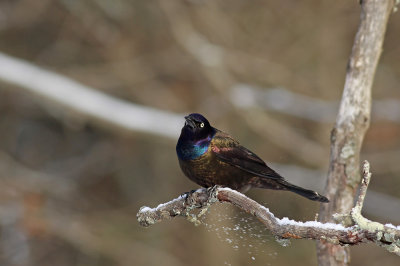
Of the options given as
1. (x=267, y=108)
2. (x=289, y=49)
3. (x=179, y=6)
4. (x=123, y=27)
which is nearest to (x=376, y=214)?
(x=267, y=108)

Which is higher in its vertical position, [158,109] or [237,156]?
[158,109]

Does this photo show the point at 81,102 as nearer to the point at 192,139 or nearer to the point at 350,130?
the point at 192,139

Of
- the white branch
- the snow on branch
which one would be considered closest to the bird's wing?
the snow on branch

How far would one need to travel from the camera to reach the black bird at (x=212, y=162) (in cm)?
322

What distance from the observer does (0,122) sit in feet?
31.4

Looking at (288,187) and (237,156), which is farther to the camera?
(237,156)

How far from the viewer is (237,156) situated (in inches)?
129

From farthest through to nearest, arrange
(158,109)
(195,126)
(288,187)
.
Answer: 1. (158,109)
2. (195,126)
3. (288,187)

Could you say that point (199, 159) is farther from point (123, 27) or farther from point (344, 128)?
point (123, 27)

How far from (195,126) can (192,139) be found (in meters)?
0.07

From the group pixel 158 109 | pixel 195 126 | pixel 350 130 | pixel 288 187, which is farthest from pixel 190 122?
pixel 158 109

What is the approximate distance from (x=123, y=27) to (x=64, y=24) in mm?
968

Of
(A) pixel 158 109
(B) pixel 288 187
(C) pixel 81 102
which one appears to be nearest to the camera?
(B) pixel 288 187

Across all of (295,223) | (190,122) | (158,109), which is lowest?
(295,223)
